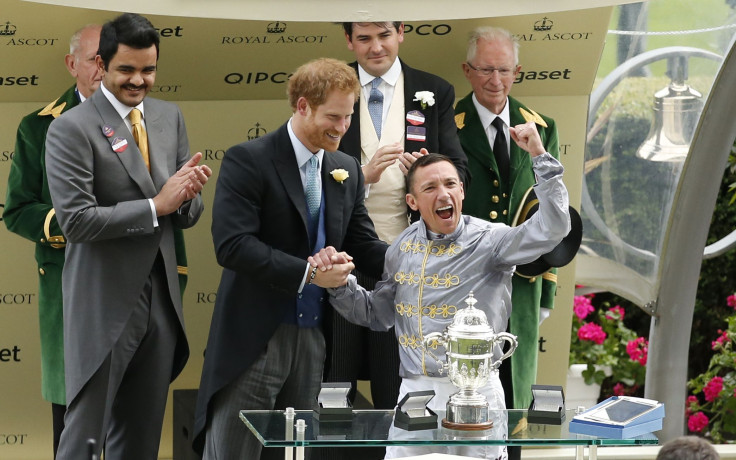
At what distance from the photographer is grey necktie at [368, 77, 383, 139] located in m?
4.55

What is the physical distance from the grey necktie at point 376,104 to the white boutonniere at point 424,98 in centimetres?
15

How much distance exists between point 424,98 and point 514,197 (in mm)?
683

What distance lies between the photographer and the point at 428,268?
3646 millimetres

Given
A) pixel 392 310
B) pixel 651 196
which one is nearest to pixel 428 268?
pixel 392 310

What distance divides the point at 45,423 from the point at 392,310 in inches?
94.5

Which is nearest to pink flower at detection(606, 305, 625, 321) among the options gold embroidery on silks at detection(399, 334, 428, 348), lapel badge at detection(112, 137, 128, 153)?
gold embroidery on silks at detection(399, 334, 428, 348)

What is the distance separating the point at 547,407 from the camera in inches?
125

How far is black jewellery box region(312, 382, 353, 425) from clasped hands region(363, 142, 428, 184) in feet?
4.09

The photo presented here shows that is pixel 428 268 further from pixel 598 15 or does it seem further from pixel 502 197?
pixel 598 15

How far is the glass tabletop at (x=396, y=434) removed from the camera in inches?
115

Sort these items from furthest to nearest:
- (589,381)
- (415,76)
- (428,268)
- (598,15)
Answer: (589,381)
(598,15)
(415,76)
(428,268)

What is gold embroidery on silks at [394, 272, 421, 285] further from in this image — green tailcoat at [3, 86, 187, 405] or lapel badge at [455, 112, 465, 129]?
lapel badge at [455, 112, 465, 129]

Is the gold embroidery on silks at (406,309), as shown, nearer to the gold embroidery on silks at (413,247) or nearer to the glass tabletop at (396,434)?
the gold embroidery on silks at (413,247)

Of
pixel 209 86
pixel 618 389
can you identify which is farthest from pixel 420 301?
pixel 618 389
